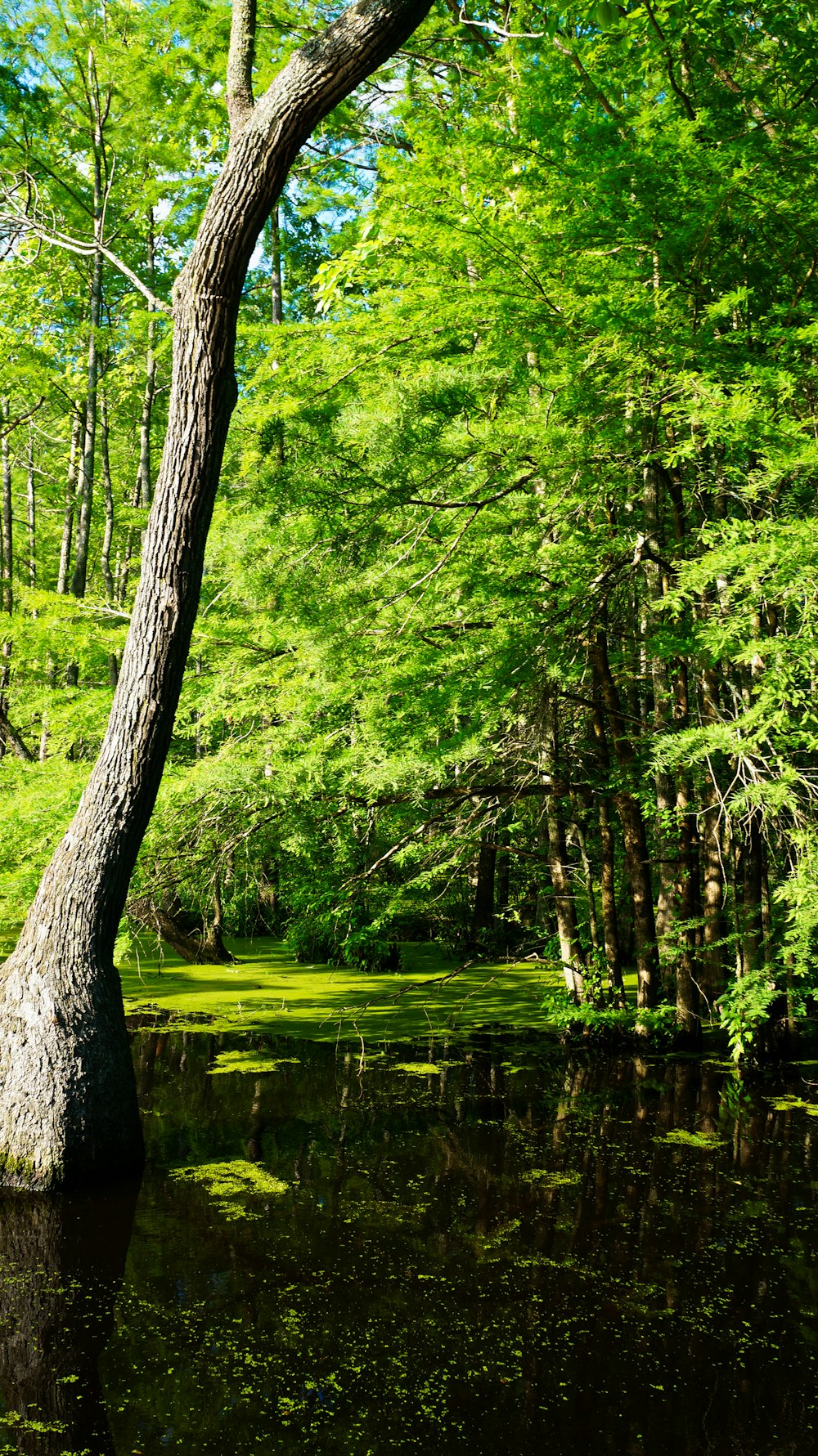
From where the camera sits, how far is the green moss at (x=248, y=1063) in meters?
7.07

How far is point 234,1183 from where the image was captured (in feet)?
14.9

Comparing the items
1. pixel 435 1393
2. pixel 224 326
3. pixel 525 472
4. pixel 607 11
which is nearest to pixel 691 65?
pixel 525 472

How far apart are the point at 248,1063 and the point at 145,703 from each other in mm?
3711

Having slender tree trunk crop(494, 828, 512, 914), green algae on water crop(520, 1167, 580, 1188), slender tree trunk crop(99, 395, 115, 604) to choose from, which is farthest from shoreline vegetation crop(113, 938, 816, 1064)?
slender tree trunk crop(99, 395, 115, 604)

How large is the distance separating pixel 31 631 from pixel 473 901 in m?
7.86

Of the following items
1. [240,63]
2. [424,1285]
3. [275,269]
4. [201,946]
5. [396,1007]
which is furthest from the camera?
[201,946]

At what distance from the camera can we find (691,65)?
584cm

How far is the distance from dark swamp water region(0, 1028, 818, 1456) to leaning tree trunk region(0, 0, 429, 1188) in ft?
1.32

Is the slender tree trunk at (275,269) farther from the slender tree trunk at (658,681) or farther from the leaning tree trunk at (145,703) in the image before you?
the leaning tree trunk at (145,703)

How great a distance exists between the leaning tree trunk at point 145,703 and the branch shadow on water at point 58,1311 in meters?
0.31

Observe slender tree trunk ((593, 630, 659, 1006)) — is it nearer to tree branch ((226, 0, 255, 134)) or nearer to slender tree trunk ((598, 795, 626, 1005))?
slender tree trunk ((598, 795, 626, 1005))

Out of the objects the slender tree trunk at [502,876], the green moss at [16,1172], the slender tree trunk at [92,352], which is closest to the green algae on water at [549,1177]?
the green moss at [16,1172]

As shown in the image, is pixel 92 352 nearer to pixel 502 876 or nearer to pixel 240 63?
pixel 240 63

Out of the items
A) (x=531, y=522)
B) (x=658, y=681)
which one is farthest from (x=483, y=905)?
(x=531, y=522)
